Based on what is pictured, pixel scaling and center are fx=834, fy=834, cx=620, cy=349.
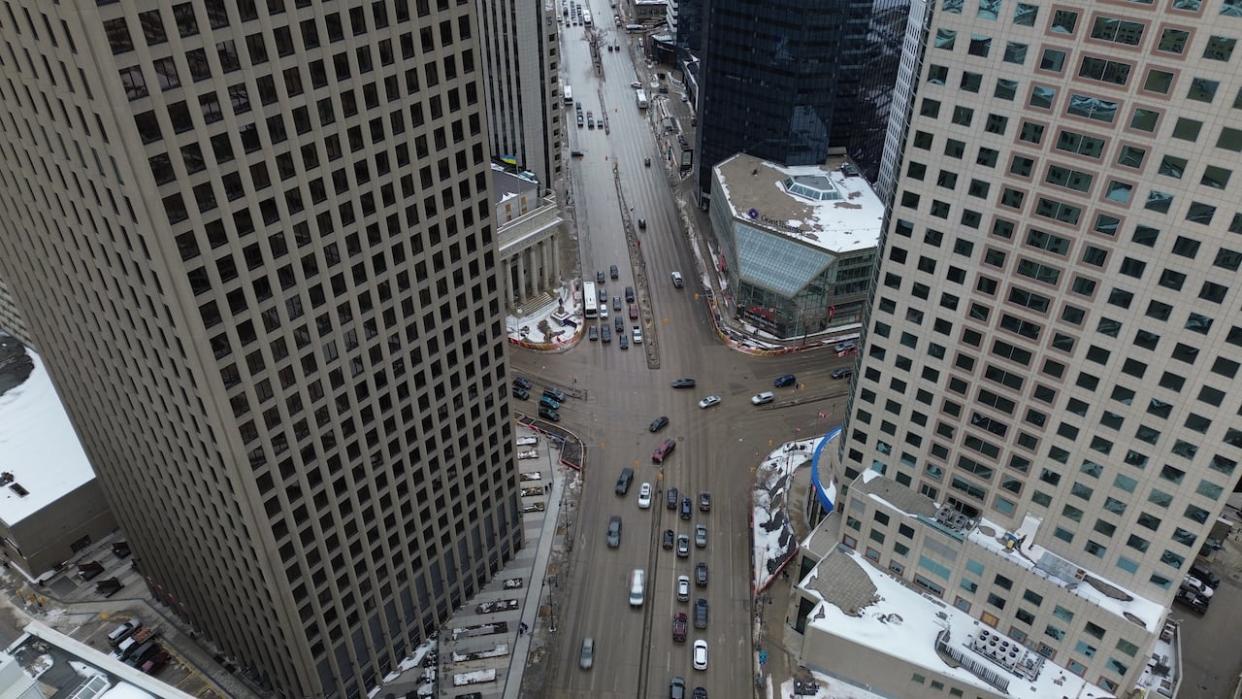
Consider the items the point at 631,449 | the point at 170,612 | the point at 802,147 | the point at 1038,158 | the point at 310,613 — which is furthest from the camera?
the point at 802,147

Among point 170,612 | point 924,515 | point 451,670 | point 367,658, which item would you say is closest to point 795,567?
point 924,515

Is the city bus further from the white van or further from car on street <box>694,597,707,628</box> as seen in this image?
car on street <box>694,597,707,628</box>

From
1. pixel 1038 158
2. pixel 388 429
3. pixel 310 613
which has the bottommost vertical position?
pixel 310 613

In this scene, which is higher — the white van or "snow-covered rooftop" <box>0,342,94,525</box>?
"snow-covered rooftop" <box>0,342,94,525</box>

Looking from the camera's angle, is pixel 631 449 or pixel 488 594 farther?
pixel 631 449

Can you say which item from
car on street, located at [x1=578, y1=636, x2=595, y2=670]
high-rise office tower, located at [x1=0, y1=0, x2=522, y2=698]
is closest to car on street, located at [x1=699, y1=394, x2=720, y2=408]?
high-rise office tower, located at [x1=0, y1=0, x2=522, y2=698]

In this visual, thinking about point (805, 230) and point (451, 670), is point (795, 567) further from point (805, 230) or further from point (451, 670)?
point (805, 230)

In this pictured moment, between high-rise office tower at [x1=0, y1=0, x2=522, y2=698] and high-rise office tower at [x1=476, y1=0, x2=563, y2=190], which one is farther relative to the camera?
high-rise office tower at [x1=476, y1=0, x2=563, y2=190]
